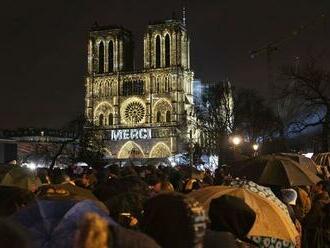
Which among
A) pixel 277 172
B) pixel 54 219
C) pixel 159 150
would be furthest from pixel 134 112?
pixel 54 219

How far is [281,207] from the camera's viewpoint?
617 centimetres

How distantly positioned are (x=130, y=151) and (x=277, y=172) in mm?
99903

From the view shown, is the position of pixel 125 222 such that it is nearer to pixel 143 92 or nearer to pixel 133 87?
pixel 143 92

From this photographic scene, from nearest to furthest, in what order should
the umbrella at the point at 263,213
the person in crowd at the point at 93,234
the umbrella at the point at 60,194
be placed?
the person in crowd at the point at 93,234, the umbrella at the point at 60,194, the umbrella at the point at 263,213

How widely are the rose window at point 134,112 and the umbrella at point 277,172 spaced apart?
9778 cm

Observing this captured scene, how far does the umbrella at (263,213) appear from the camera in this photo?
5.71 m

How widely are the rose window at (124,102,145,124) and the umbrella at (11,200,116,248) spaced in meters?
106

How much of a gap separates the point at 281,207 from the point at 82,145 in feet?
214

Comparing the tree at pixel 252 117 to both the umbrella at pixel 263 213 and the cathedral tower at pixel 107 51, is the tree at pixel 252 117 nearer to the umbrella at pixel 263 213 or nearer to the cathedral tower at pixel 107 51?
the cathedral tower at pixel 107 51

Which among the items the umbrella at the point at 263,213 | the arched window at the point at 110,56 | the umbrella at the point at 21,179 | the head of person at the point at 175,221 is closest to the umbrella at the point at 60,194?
the umbrella at the point at 263,213

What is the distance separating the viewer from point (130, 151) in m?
111

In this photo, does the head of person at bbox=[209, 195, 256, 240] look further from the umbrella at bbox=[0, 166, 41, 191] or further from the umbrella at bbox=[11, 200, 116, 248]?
the umbrella at bbox=[0, 166, 41, 191]

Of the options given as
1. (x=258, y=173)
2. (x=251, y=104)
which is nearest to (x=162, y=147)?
(x=251, y=104)

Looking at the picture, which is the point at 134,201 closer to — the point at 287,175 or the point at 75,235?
the point at 75,235
